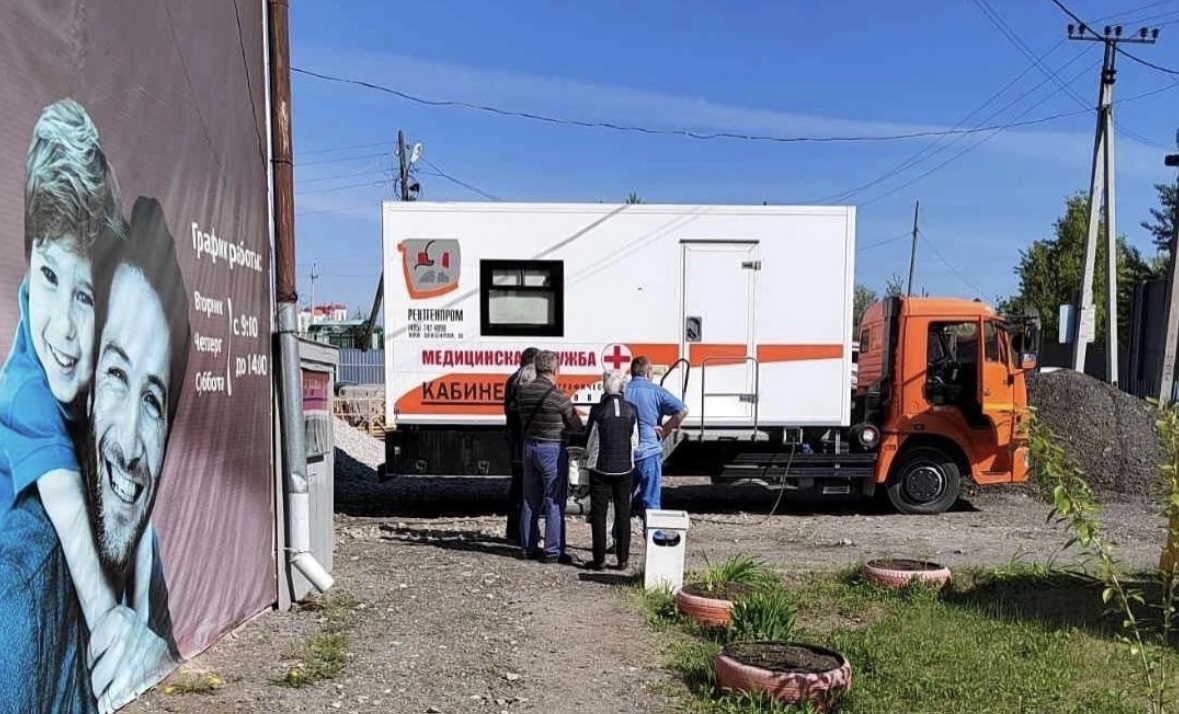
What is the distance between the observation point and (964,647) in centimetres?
583

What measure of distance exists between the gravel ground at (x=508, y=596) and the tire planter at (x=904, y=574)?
1.18m

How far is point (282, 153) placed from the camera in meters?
6.72

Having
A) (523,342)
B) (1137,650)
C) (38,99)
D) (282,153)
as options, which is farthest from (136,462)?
(523,342)

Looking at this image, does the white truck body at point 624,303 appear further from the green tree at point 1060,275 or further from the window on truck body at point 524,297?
the green tree at point 1060,275

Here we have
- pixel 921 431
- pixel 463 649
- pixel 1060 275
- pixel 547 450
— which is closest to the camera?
pixel 463 649

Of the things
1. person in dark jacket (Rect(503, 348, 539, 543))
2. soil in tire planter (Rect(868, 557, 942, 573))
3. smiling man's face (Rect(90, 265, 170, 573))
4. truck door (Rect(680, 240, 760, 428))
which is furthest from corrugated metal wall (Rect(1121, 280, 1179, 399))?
smiling man's face (Rect(90, 265, 170, 573))

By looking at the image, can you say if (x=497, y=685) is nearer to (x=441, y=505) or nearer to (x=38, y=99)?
(x=38, y=99)

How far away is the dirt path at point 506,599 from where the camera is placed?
5.09 metres

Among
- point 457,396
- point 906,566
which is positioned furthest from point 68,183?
point 457,396

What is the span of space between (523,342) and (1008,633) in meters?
6.45

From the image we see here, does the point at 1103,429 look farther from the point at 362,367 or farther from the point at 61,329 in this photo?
the point at 362,367

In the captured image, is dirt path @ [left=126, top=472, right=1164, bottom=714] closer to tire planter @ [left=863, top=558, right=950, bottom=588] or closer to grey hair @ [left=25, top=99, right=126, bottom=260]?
tire planter @ [left=863, top=558, right=950, bottom=588]

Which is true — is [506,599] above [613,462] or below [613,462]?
below

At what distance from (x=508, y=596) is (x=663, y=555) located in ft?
4.04
